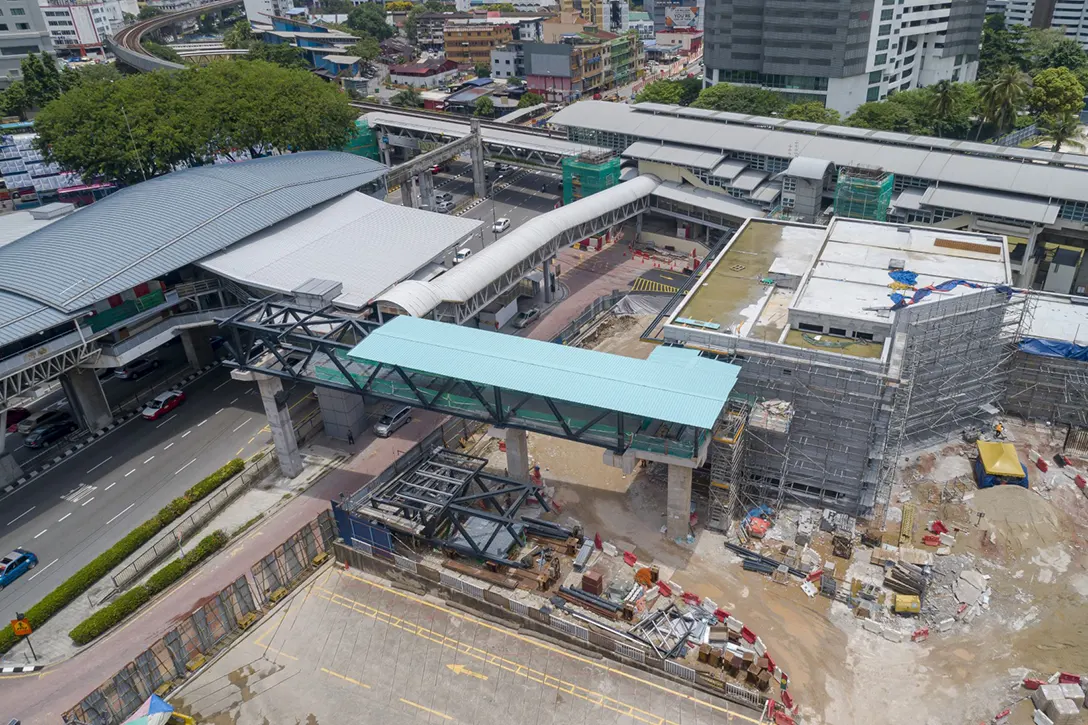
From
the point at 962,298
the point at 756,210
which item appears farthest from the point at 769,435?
the point at 756,210

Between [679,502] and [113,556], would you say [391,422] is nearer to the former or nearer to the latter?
[113,556]

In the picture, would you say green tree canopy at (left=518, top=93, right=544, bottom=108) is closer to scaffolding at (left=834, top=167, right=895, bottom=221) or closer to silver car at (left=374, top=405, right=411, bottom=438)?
scaffolding at (left=834, top=167, right=895, bottom=221)

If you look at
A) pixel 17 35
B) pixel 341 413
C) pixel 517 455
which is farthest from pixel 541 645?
pixel 17 35

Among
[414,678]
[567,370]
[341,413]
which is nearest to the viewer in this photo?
[414,678]

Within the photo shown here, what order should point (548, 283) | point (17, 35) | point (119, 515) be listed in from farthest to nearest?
point (17, 35) → point (548, 283) → point (119, 515)

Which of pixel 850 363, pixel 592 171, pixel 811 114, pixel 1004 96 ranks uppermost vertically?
pixel 1004 96

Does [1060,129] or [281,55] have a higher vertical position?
[281,55]

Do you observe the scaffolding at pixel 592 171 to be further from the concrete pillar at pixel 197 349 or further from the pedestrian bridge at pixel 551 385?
the pedestrian bridge at pixel 551 385

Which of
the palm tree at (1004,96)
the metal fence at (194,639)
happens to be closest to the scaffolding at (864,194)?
the palm tree at (1004,96)
